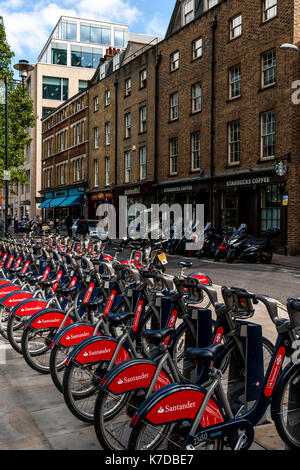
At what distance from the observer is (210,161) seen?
2378cm

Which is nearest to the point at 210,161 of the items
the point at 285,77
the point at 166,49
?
the point at 285,77

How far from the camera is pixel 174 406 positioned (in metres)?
2.96

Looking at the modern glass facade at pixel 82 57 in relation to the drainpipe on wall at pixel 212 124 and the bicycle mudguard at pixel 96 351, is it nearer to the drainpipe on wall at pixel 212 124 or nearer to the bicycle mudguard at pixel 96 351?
the drainpipe on wall at pixel 212 124

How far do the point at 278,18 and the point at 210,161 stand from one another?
709cm

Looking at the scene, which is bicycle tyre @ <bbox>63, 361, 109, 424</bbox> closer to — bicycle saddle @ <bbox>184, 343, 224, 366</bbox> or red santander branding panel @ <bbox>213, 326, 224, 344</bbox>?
red santander branding panel @ <bbox>213, 326, 224, 344</bbox>

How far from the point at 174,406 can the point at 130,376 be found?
542mm

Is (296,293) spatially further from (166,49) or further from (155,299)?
(166,49)

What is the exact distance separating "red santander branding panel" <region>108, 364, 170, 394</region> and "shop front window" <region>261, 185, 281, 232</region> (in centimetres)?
1728

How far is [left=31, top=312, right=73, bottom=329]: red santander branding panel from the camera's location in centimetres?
539

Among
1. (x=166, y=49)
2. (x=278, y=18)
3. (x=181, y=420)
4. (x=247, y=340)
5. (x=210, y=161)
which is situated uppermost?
(x=166, y=49)

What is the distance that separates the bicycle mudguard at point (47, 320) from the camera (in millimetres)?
5395

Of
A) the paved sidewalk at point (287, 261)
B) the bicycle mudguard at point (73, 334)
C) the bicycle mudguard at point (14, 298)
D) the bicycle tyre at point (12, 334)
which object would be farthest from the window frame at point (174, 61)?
the bicycle mudguard at point (73, 334)

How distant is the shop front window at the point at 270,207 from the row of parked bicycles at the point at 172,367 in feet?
49.3

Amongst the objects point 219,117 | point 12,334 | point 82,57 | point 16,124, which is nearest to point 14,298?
point 12,334
